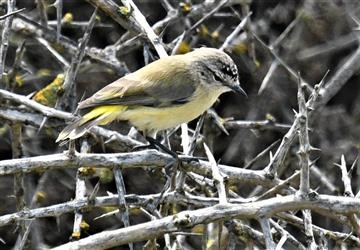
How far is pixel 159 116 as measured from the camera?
4.55 metres

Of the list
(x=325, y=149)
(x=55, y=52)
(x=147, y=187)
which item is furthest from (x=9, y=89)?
(x=325, y=149)

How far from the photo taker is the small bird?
174 inches

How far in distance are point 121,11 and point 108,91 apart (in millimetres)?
549

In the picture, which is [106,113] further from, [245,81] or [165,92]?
[245,81]

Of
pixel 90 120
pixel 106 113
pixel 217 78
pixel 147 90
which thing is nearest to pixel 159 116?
pixel 147 90

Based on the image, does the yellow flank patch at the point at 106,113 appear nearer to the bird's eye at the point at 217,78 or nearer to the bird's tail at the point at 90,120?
the bird's tail at the point at 90,120

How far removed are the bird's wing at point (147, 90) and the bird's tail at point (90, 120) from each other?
5cm

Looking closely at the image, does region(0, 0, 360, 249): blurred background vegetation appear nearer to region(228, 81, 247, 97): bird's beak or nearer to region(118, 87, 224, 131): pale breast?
region(228, 81, 247, 97): bird's beak

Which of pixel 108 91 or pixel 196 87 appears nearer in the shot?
pixel 108 91

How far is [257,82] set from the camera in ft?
20.2

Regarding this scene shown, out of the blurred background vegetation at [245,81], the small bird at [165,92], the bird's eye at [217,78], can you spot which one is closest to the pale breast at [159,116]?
the small bird at [165,92]

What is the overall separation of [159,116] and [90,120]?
1.79 ft

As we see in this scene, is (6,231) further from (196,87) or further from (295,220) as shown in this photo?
(295,220)

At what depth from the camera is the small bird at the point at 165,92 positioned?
14.5 ft
